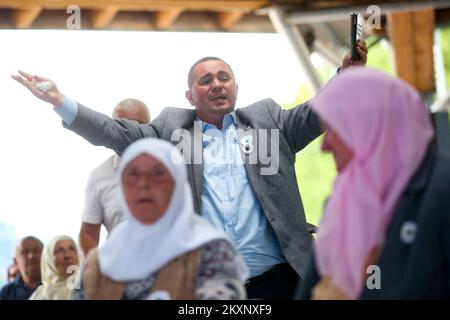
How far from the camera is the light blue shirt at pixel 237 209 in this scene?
3.26m

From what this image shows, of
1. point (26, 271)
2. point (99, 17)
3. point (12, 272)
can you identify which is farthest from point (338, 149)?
point (99, 17)

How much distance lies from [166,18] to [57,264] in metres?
2.67

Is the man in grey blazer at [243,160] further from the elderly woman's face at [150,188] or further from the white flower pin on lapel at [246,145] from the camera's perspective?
the elderly woman's face at [150,188]

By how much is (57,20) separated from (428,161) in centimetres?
391

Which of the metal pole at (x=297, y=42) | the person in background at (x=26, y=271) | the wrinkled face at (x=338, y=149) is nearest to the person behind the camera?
the wrinkled face at (x=338, y=149)

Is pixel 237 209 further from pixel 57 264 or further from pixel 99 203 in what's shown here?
pixel 57 264

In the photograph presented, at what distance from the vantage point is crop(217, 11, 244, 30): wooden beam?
673 cm

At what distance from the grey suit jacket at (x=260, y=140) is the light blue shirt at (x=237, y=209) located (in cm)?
3

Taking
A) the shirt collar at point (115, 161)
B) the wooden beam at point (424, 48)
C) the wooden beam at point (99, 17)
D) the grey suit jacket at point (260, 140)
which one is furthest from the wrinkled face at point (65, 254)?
the wooden beam at point (424, 48)

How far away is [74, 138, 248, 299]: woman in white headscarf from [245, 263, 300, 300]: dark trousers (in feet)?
2.25

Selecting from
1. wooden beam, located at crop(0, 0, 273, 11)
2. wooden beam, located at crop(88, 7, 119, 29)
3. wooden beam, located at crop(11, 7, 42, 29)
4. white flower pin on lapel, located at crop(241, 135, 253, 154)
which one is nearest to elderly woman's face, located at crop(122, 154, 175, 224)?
white flower pin on lapel, located at crop(241, 135, 253, 154)

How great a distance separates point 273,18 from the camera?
6891mm

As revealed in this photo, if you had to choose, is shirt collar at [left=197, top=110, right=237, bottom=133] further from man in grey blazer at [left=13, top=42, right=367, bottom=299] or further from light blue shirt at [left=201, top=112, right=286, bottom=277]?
light blue shirt at [left=201, top=112, right=286, bottom=277]
